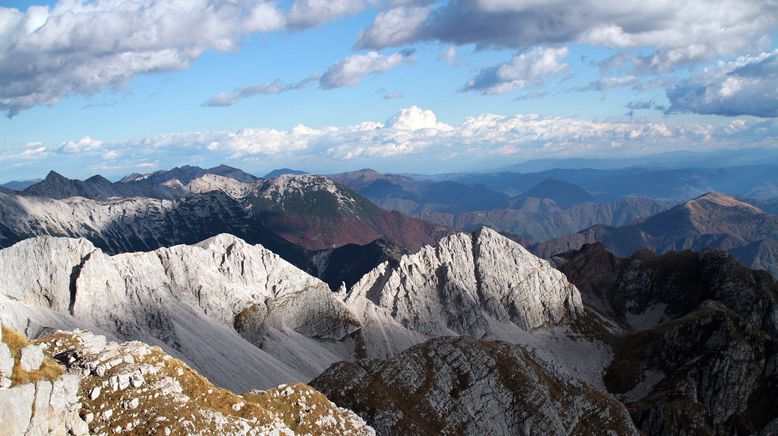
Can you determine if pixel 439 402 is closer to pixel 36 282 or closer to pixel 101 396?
pixel 101 396

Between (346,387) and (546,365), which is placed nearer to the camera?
(346,387)

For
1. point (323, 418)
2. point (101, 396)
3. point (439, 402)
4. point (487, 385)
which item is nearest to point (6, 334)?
point (101, 396)

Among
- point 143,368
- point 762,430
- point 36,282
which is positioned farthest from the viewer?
point 762,430

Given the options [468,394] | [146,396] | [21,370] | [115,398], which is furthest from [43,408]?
[468,394]

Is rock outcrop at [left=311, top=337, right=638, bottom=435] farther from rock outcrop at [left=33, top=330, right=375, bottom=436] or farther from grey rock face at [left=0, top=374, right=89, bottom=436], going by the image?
grey rock face at [left=0, top=374, right=89, bottom=436]

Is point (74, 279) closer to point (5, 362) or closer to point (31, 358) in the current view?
point (31, 358)

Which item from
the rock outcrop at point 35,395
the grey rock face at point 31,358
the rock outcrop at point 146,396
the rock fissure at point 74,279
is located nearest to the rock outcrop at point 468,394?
the rock outcrop at point 146,396

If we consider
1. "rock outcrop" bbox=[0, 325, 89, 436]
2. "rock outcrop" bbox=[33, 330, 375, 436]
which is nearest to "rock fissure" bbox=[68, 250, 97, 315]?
"rock outcrop" bbox=[33, 330, 375, 436]
